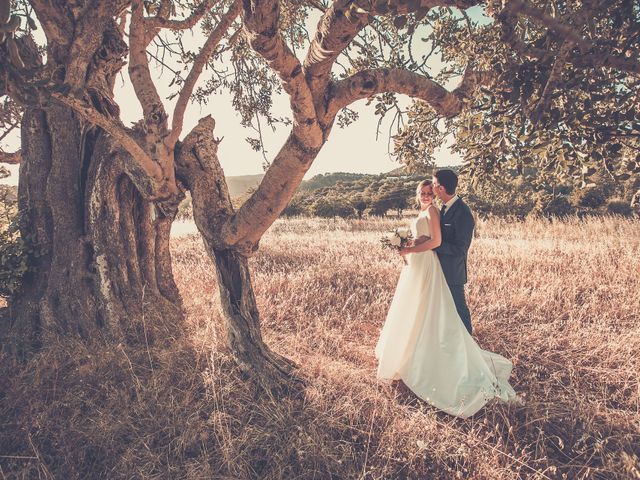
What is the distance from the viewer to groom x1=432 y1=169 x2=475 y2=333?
395 cm

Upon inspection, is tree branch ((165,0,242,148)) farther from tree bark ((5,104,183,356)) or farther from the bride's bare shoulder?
the bride's bare shoulder

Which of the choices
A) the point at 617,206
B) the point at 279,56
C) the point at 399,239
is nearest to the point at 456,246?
the point at 399,239

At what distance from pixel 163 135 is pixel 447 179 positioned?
121 inches

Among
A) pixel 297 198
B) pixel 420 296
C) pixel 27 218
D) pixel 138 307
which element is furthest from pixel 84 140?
pixel 297 198

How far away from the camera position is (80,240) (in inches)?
171

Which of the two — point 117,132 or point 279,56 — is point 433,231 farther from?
point 117,132

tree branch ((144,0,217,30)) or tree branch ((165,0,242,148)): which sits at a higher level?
tree branch ((144,0,217,30))

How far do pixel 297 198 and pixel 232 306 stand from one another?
3694 centimetres

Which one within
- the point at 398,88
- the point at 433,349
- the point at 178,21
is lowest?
the point at 433,349

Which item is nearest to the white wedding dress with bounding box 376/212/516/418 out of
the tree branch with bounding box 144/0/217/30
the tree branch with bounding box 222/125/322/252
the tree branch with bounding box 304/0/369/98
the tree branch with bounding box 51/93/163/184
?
the tree branch with bounding box 222/125/322/252

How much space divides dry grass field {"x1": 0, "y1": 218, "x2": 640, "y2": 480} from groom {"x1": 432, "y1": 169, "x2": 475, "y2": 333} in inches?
49.9

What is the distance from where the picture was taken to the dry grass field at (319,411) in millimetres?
2633

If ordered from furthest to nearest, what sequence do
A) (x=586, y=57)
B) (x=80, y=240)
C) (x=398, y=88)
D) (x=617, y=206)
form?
(x=617, y=206) → (x=80, y=240) → (x=398, y=88) → (x=586, y=57)

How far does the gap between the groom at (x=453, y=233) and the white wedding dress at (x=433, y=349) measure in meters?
0.14
